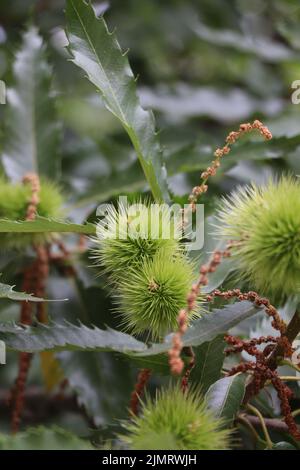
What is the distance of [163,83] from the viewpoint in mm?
3131

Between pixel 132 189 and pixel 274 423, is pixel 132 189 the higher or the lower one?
the higher one

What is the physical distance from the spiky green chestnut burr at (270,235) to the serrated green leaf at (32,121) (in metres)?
0.89

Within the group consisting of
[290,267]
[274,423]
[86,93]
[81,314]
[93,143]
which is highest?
[86,93]

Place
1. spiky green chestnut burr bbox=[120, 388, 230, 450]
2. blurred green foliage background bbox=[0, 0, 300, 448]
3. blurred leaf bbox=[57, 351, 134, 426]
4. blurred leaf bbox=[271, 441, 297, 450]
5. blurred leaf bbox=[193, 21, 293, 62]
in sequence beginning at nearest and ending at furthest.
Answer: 1. spiky green chestnut burr bbox=[120, 388, 230, 450]
2. blurred leaf bbox=[271, 441, 297, 450]
3. blurred leaf bbox=[57, 351, 134, 426]
4. blurred green foliage background bbox=[0, 0, 300, 448]
5. blurred leaf bbox=[193, 21, 293, 62]

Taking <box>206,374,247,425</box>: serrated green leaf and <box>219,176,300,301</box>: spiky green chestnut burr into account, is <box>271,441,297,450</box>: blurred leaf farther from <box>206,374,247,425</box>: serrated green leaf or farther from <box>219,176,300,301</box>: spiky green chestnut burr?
<box>219,176,300,301</box>: spiky green chestnut burr

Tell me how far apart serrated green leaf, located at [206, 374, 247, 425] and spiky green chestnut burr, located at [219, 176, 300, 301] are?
0.18 meters

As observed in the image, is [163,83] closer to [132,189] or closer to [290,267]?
[132,189]

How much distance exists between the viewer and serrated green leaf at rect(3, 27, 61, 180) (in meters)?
1.99

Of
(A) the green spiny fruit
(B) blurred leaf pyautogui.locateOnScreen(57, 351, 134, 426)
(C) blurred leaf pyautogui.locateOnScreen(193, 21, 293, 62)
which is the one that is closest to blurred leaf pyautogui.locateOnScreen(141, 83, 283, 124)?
(C) blurred leaf pyautogui.locateOnScreen(193, 21, 293, 62)

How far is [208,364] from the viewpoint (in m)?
1.32

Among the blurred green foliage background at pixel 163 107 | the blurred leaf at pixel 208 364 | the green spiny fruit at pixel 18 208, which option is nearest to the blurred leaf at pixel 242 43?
the blurred green foliage background at pixel 163 107

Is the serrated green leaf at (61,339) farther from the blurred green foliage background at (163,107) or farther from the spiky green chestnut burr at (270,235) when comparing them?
the blurred green foliage background at (163,107)
